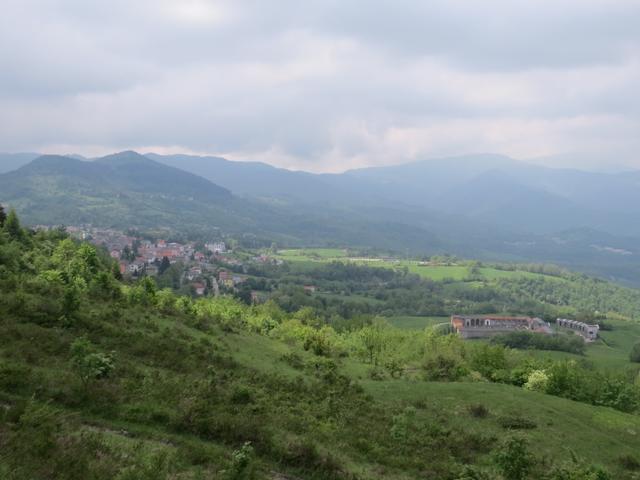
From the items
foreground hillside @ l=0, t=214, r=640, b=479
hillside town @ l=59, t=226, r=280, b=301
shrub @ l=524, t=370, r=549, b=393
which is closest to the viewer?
foreground hillside @ l=0, t=214, r=640, b=479

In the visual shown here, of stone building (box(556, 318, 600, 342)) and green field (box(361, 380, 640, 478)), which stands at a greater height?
green field (box(361, 380, 640, 478))

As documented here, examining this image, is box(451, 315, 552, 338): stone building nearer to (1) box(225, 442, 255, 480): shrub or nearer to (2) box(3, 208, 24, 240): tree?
(2) box(3, 208, 24, 240): tree

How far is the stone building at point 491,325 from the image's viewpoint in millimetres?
99488

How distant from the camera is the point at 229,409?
13.8 meters

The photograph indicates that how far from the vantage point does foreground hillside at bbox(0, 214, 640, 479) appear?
32.1 ft

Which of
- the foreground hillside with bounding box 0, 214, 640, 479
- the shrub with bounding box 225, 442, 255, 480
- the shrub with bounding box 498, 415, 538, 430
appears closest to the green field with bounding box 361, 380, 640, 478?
the foreground hillside with bounding box 0, 214, 640, 479

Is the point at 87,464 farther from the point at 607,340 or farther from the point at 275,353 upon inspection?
the point at 607,340

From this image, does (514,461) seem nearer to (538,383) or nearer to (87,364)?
(87,364)

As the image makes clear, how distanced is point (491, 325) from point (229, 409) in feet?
330

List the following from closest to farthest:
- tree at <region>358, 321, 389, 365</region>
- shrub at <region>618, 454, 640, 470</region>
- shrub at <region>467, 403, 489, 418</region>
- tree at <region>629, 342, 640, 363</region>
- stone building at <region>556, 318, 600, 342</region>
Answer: shrub at <region>618, 454, 640, 470</region>, shrub at <region>467, 403, 489, 418</region>, tree at <region>358, 321, 389, 365</region>, tree at <region>629, 342, 640, 363</region>, stone building at <region>556, 318, 600, 342</region>

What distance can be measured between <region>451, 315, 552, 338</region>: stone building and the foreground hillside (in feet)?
221

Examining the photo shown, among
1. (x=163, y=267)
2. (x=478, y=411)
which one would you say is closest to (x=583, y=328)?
(x=478, y=411)

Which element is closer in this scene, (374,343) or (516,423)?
(516,423)

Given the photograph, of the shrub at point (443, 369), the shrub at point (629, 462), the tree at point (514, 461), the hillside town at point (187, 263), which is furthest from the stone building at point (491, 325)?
the tree at point (514, 461)
